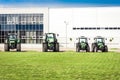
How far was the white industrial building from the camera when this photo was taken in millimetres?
70250

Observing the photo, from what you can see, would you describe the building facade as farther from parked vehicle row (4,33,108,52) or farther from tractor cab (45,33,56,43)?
parked vehicle row (4,33,108,52)

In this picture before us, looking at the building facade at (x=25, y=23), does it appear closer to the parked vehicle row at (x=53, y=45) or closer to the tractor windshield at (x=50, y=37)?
the tractor windshield at (x=50, y=37)

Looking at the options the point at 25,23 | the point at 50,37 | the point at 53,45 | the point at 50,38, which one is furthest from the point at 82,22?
the point at 53,45

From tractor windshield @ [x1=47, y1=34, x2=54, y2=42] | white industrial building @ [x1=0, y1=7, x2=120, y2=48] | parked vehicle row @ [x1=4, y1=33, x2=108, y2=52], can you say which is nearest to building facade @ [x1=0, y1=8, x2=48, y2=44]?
white industrial building @ [x1=0, y1=7, x2=120, y2=48]

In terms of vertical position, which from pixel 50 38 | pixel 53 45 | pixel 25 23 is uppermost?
pixel 25 23

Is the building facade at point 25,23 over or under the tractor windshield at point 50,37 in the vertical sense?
over

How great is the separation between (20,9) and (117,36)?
19.2 m

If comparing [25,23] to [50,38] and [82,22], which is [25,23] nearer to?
[82,22]

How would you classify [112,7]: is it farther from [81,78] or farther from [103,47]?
[81,78]

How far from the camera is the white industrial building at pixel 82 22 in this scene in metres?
70.2

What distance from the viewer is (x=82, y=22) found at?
71312 mm

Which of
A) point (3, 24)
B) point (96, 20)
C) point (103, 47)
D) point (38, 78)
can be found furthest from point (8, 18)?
point (38, 78)

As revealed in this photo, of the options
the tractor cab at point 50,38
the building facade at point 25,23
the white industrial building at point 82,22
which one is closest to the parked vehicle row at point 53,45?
the tractor cab at point 50,38

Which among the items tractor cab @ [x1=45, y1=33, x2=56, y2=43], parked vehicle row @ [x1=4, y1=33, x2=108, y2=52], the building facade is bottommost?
parked vehicle row @ [x1=4, y1=33, x2=108, y2=52]
